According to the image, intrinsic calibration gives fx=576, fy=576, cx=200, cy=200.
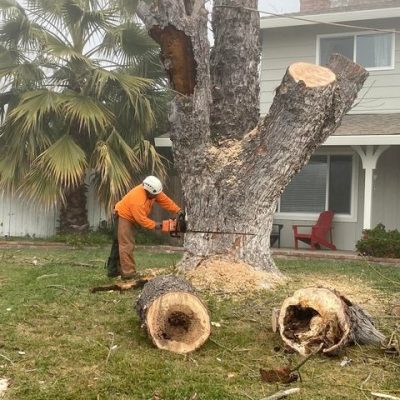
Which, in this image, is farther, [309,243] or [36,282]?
[309,243]

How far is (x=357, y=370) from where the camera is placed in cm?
438

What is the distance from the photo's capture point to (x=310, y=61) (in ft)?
45.3

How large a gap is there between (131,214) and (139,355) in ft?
10.5

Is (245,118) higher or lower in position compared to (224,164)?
higher

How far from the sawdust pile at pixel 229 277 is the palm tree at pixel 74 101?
4.77 metres

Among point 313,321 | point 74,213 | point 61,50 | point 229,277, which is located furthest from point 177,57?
point 74,213

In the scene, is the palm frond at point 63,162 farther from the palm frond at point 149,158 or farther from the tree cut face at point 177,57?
the tree cut face at point 177,57

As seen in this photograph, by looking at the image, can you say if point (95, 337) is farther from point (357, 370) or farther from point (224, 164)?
point (224, 164)

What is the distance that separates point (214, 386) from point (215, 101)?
459 centimetres

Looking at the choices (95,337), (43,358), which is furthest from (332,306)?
(43,358)

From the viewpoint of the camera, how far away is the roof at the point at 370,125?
11.3 meters

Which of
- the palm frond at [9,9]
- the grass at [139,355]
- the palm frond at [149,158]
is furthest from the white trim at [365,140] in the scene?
the palm frond at [9,9]

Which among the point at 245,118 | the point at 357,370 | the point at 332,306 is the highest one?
the point at 245,118

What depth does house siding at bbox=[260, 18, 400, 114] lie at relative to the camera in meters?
13.0
